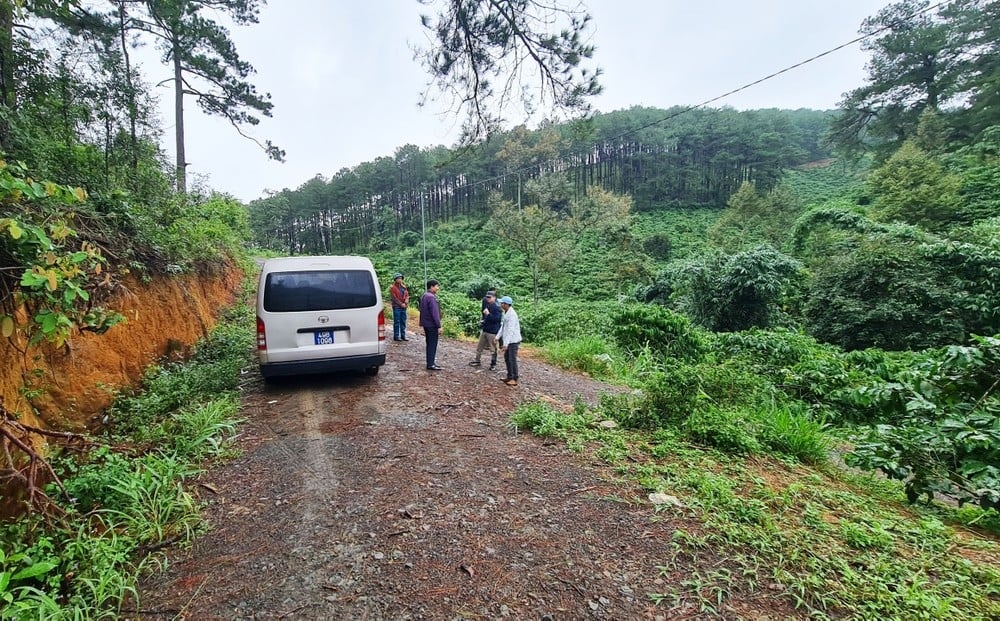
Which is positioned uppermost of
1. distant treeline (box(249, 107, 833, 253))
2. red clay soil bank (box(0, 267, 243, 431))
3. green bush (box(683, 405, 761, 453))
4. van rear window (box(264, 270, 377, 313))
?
distant treeline (box(249, 107, 833, 253))

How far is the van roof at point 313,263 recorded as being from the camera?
549cm

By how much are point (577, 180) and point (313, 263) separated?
185 ft

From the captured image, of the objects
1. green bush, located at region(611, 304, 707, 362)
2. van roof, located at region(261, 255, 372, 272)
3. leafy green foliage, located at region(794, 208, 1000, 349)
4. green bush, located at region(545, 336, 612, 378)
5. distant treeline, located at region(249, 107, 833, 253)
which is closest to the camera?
van roof, located at region(261, 255, 372, 272)

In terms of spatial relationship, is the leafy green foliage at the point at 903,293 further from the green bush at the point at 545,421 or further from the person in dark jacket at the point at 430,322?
the person in dark jacket at the point at 430,322

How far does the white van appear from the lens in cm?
523

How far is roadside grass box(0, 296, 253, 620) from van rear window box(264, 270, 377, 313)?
4.49 ft

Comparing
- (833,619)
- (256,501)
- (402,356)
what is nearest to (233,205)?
(402,356)

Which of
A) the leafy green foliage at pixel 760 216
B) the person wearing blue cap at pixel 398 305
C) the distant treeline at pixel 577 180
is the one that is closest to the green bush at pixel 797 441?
the person wearing blue cap at pixel 398 305

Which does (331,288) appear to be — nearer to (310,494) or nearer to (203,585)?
(310,494)

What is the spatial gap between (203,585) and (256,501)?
85 centimetres

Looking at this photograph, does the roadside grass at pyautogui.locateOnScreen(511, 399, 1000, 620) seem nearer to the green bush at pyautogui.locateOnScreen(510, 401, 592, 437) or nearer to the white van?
the green bush at pyautogui.locateOnScreen(510, 401, 592, 437)

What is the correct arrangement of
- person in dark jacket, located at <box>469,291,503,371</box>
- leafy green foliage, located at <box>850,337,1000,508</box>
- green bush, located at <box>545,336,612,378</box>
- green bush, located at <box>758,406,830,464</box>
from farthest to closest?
green bush, located at <box>545,336,612,378</box>
person in dark jacket, located at <box>469,291,503,371</box>
green bush, located at <box>758,406,830,464</box>
leafy green foliage, located at <box>850,337,1000,508</box>

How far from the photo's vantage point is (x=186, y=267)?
743 cm

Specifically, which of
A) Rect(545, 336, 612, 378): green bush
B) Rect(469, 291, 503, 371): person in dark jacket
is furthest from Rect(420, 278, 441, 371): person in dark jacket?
Rect(545, 336, 612, 378): green bush
